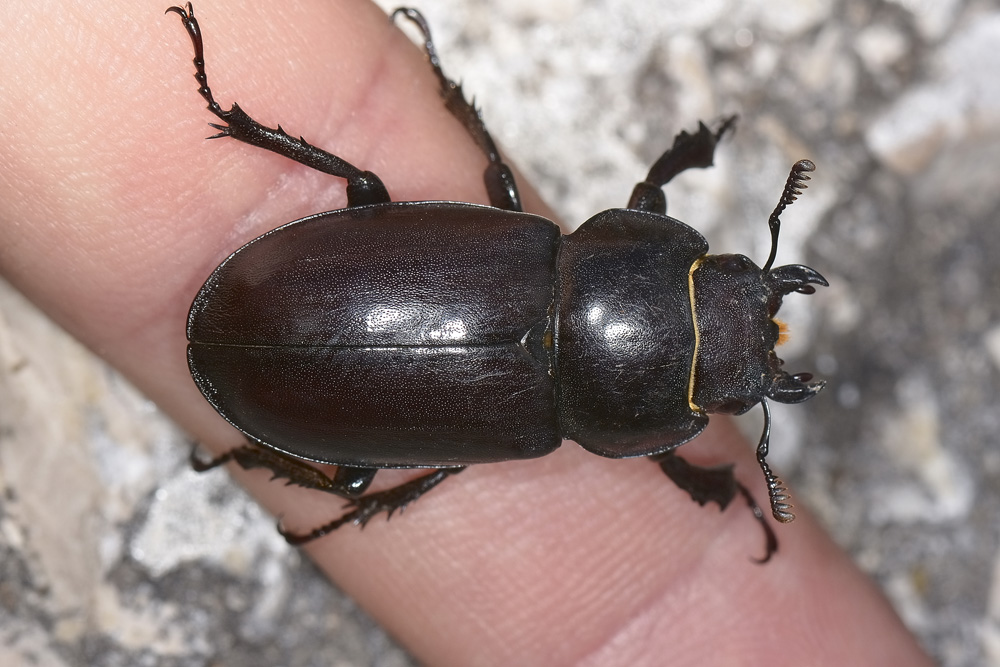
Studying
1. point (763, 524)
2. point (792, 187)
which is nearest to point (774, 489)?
point (763, 524)

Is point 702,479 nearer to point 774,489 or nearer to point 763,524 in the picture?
point 763,524

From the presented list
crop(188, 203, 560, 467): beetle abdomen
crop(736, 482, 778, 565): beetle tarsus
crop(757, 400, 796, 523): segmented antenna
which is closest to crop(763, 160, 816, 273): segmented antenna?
crop(757, 400, 796, 523): segmented antenna

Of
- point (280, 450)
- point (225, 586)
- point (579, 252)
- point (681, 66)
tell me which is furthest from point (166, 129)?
point (681, 66)

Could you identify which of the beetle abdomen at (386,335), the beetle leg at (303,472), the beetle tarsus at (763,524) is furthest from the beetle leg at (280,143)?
the beetle tarsus at (763,524)

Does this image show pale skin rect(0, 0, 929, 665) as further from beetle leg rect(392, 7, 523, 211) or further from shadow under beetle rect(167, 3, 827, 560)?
shadow under beetle rect(167, 3, 827, 560)

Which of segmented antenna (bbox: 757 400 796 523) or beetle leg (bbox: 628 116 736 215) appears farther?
beetle leg (bbox: 628 116 736 215)
